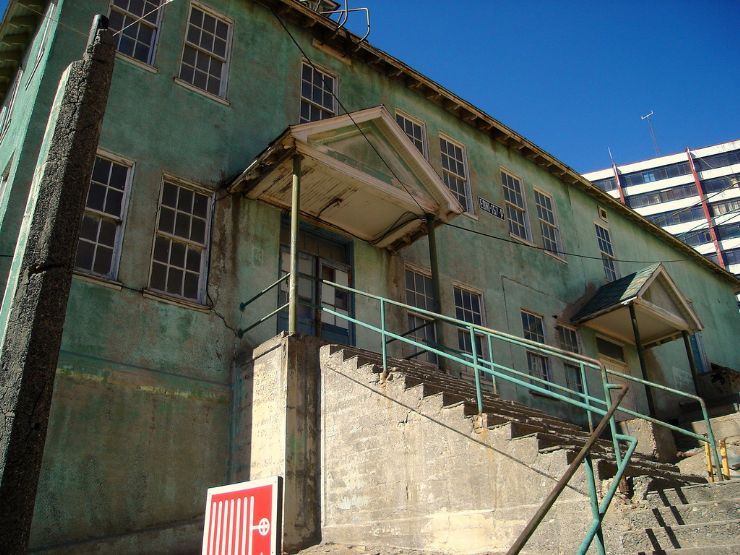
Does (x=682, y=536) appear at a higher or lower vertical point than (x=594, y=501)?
lower

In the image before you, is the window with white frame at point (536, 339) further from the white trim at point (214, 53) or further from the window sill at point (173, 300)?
the white trim at point (214, 53)

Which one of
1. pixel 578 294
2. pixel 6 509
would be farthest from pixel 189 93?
pixel 578 294

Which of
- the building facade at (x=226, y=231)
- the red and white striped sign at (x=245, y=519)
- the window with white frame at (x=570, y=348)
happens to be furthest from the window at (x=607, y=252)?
the red and white striped sign at (x=245, y=519)

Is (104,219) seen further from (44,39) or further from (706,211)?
(706,211)

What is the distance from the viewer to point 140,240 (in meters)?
10.4

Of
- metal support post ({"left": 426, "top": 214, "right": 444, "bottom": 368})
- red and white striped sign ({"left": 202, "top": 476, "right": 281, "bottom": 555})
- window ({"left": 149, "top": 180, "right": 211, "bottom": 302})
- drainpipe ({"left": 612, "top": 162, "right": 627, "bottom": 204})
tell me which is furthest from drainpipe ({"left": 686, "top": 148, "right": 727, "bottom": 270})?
red and white striped sign ({"left": 202, "top": 476, "right": 281, "bottom": 555})

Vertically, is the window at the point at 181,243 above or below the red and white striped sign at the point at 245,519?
above

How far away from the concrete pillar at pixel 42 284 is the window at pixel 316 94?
9506mm

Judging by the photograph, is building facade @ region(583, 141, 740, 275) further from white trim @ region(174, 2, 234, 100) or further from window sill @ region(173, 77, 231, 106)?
window sill @ region(173, 77, 231, 106)

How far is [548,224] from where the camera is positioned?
743 inches

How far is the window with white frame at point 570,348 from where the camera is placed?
1711 cm

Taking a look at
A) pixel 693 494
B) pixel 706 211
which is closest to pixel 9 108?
pixel 693 494

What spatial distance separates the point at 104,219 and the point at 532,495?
7.43 m

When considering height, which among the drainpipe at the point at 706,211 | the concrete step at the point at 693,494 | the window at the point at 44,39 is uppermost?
the drainpipe at the point at 706,211
